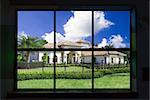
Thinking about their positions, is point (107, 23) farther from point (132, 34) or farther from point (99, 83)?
point (99, 83)

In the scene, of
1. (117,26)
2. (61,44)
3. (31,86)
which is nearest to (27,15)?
(61,44)

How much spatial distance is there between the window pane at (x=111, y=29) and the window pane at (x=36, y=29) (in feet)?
2.07

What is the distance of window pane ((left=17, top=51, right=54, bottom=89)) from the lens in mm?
4406

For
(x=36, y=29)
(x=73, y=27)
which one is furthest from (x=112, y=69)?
(x=36, y=29)

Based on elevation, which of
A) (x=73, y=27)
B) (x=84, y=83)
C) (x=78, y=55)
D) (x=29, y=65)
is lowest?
(x=84, y=83)

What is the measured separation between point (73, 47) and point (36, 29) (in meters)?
0.56

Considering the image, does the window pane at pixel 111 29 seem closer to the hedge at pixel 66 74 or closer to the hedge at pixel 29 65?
the hedge at pixel 66 74

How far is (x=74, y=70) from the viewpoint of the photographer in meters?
4.47
